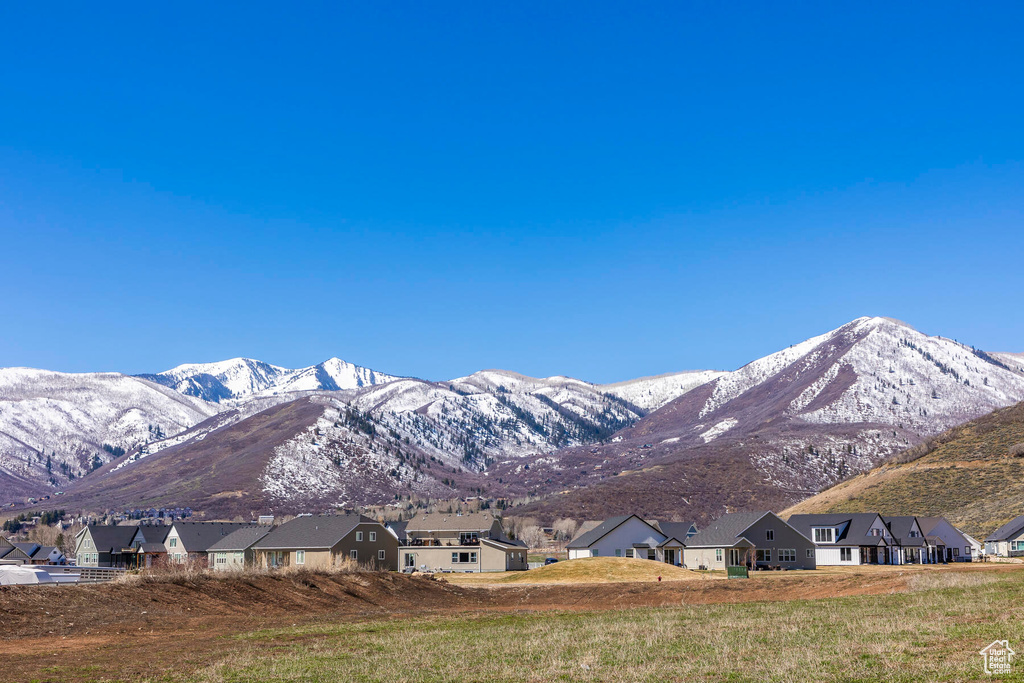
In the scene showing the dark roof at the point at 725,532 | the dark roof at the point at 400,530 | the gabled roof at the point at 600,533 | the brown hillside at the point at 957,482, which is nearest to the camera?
the dark roof at the point at 725,532

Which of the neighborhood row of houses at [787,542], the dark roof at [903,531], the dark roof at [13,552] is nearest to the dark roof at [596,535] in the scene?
the neighborhood row of houses at [787,542]

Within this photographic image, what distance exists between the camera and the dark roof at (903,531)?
96.1m

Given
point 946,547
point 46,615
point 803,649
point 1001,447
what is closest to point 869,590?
point 803,649

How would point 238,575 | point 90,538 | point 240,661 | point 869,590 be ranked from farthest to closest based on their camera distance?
1. point 90,538
2. point 238,575
3. point 869,590
4. point 240,661

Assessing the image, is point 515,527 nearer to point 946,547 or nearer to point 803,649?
point 946,547

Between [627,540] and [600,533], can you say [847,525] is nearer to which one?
[627,540]

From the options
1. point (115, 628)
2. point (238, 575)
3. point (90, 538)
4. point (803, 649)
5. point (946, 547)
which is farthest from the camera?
point (90, 538)

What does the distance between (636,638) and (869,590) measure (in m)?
23.1

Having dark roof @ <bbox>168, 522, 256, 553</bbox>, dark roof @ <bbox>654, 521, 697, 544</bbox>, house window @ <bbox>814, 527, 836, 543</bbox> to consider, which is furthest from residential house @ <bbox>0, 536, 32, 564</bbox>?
house window @ <bbox>814, 527, 836, 543</bbox>

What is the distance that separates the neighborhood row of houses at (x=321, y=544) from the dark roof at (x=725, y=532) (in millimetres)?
21355

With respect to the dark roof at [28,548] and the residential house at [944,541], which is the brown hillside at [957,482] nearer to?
the residential house at [944,541]

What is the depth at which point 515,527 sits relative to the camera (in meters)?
165

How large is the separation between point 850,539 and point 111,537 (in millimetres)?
93060

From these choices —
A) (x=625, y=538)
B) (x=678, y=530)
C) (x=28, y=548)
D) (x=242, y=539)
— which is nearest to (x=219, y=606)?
(x=242, y=539)
